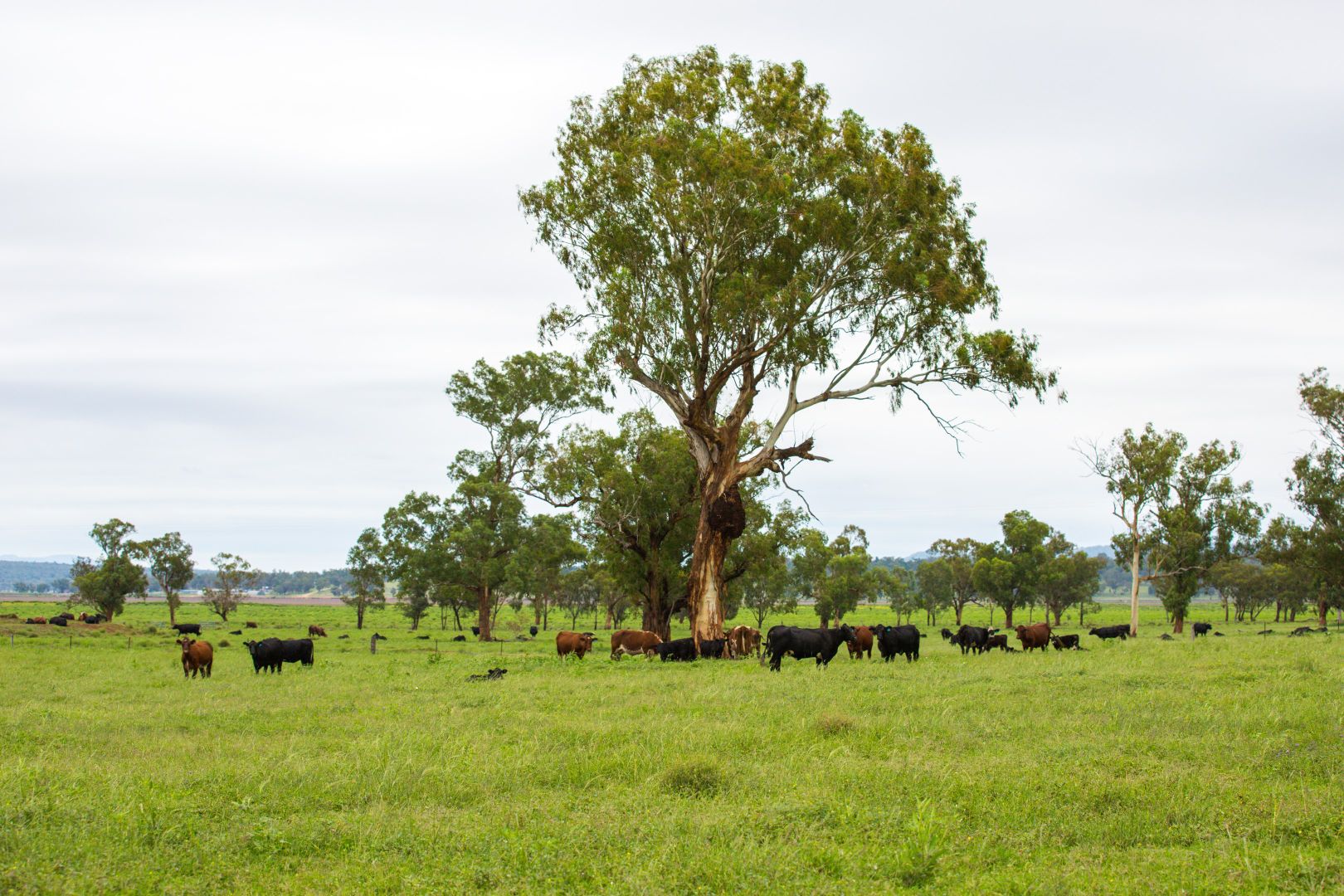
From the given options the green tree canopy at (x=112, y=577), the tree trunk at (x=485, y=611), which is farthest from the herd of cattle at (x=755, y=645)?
the green tree canopy at (x=112, y=577)

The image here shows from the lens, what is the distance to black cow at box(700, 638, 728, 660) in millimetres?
30000

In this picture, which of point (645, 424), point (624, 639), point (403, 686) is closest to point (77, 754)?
point (403, 686)

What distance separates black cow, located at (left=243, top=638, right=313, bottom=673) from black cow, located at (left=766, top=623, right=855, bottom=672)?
13839 mm

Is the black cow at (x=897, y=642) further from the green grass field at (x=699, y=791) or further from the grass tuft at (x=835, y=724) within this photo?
the grass tuft at (x=835, y=724)

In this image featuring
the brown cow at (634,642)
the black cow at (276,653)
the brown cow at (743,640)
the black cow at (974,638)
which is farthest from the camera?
the black cow at (974,638)

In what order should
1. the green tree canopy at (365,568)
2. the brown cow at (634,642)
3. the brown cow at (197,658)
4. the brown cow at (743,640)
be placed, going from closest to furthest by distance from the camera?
the brown cow at (197,658), the brown cow at (743,640), the brown cow at (634,642), the green tree canopy at (365,568)

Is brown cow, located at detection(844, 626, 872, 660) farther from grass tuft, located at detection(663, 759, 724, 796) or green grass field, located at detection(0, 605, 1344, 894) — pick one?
grass tuft, located at detection(663, 759, 724, 796)

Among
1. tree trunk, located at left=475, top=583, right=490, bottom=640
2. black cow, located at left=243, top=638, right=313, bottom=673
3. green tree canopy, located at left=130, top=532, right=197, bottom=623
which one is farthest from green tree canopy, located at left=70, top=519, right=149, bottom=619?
black cow, located at left=243, top=638, right=313, bottom=673

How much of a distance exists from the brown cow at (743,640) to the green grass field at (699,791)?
13.2 m

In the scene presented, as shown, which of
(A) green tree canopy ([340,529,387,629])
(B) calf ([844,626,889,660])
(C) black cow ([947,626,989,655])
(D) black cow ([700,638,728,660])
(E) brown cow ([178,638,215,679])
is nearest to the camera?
(E) brown cow ([178,638,215,679])

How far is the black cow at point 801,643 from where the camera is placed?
2458cm

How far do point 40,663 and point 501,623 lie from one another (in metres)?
50.5

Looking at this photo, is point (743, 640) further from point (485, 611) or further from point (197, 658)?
point (485, 611)

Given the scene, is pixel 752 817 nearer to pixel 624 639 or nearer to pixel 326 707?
pixel 326 707
